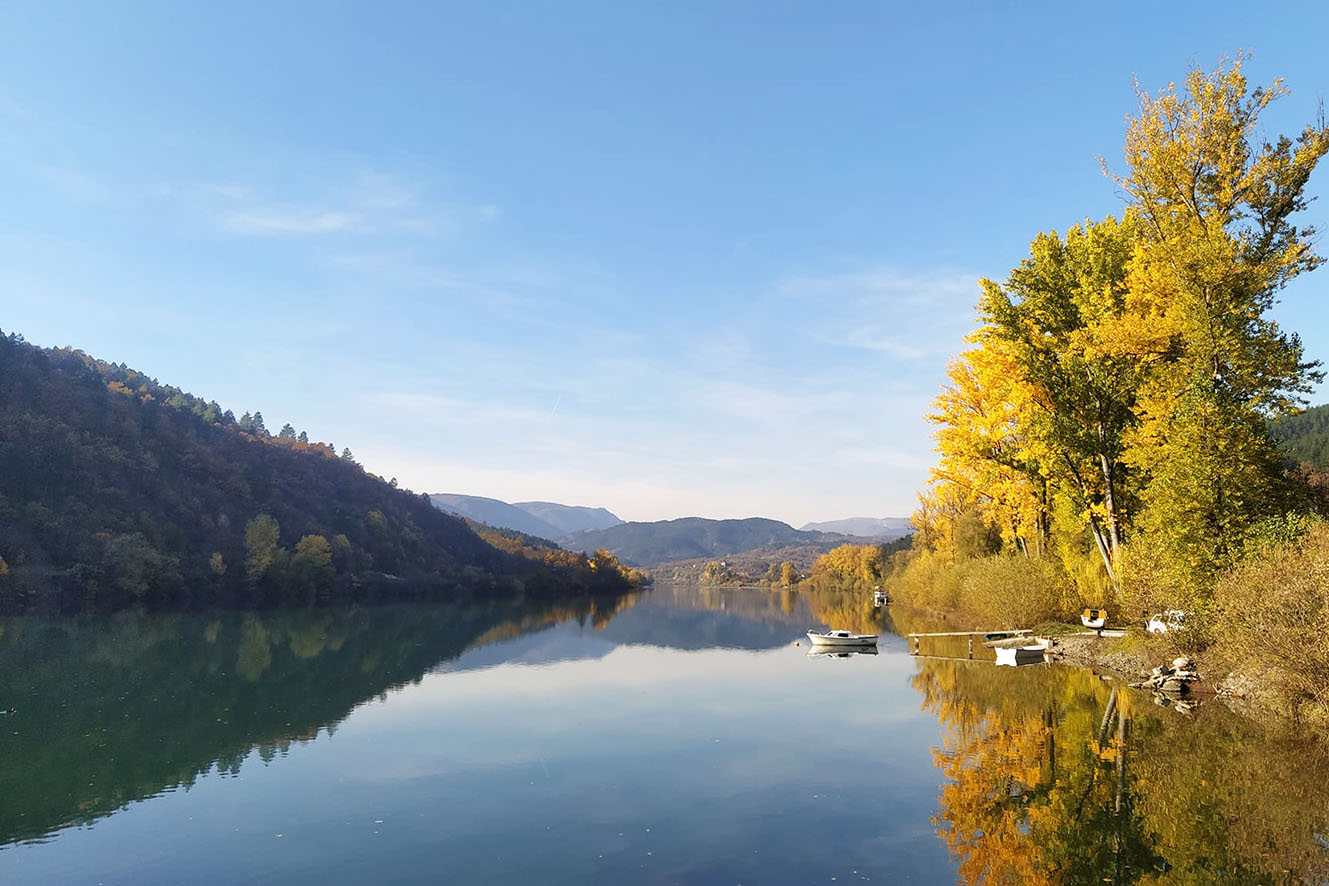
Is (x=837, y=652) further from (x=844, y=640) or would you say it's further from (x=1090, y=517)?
(x=1090, y=517)

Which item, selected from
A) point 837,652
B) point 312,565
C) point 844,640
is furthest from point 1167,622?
point 312,565

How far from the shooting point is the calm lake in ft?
41.9

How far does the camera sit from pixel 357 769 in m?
19.4

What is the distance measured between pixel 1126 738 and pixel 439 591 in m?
125

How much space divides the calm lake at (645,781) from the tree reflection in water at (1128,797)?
67 mm

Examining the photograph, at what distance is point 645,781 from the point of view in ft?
59.4

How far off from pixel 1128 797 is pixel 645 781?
9.81 metres

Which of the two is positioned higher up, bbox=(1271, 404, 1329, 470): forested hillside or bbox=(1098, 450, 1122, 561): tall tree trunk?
bbox=(1271, 404, 1329, 470): forested hillside

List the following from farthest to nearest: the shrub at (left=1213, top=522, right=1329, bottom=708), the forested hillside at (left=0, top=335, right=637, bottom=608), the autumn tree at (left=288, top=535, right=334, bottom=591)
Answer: the autumn tree at (left=288, top=535, right=334, bottom=591) → the forested hillside at (left=0, top=335, right=637, bottom=608) → the shrub at (left=1213, top=522, right=1329, bottom=708)

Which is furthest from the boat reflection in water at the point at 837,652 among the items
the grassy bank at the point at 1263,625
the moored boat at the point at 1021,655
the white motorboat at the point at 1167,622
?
the white motorboat at the point at 1167,622

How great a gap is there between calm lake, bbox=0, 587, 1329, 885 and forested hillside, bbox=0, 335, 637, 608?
57498mm

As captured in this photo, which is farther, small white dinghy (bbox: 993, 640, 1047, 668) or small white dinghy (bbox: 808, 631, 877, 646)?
small white dinghy (bbox: 808, 631, 877, 646)

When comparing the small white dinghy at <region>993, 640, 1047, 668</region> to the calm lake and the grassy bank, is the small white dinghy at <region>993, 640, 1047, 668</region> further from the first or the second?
the grassy bank

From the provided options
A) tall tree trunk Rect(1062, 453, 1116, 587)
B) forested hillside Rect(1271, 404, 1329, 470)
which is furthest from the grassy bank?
forested hillside Rect(1271, 404, 1329, 470)
